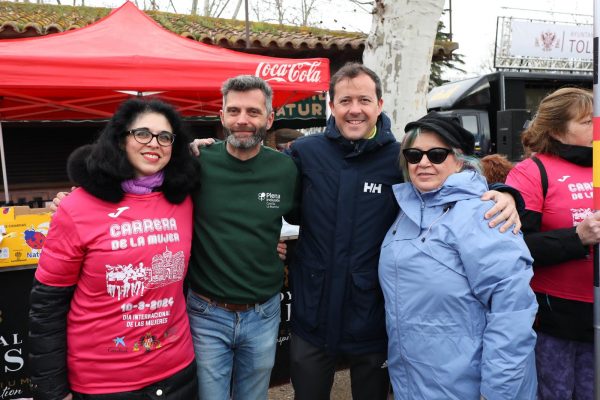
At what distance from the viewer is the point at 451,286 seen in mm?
1803

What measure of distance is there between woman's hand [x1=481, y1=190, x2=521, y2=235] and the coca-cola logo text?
2.91 m

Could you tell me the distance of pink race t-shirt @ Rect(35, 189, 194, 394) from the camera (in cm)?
180

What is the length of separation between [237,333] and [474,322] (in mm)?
1065

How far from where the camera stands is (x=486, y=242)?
1753 millimetres

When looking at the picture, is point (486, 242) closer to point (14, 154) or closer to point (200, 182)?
point (200, 182)

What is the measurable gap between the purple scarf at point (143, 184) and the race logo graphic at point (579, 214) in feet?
6.08

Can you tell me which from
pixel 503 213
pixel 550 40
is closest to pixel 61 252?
pixel 503 213

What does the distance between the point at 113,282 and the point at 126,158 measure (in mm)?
485

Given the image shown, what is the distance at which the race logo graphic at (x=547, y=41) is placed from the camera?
68.4ft

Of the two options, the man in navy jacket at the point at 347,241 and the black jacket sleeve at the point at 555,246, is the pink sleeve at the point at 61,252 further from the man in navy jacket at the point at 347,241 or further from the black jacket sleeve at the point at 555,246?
the black jacket sleeve at the point at 555,246

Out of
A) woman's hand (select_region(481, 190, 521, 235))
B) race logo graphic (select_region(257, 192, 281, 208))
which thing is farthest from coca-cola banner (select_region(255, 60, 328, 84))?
woman's hand (select_region(481, 190, 521, 235))

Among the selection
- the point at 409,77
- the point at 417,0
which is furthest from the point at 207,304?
the point at 417,0

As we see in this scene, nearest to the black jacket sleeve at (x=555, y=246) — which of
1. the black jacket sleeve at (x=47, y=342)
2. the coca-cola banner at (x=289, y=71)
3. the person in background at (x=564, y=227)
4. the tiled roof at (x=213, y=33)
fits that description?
the person in background at (x=564, y=227)

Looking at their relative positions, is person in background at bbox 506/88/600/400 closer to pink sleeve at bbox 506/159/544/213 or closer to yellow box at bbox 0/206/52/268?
pink sleeve at bbox 506/159/544/213
